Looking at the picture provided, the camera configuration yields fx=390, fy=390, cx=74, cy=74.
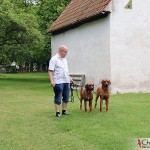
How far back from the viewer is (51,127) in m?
9.36

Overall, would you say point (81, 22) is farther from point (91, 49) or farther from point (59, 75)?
point (59, 75)

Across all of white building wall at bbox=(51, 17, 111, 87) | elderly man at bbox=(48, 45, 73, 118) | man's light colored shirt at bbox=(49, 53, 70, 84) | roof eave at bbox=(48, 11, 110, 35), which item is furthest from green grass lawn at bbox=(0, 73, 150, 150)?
roof eave at bbox=(48, 11, 110, 35)

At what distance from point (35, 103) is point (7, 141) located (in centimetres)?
672

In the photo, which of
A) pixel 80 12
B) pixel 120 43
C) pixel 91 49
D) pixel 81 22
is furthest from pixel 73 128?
pixel 80 12

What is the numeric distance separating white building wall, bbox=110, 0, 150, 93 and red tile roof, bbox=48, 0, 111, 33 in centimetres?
105

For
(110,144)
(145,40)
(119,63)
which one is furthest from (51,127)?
(145,40)

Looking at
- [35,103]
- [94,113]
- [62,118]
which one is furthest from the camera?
[35,103]

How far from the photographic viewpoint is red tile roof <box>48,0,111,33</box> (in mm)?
19716

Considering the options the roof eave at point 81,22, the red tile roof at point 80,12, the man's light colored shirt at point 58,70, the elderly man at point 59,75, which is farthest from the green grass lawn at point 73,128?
the red tile roof at point 80,12

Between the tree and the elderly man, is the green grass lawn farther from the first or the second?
the tree

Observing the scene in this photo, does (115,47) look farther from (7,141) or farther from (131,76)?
(7,141)

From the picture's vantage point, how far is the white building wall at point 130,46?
18.9m

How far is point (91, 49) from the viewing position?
68.5 ft

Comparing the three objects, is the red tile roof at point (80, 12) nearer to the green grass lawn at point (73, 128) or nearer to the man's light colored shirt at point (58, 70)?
the green grass lawn at point (73, 128)
